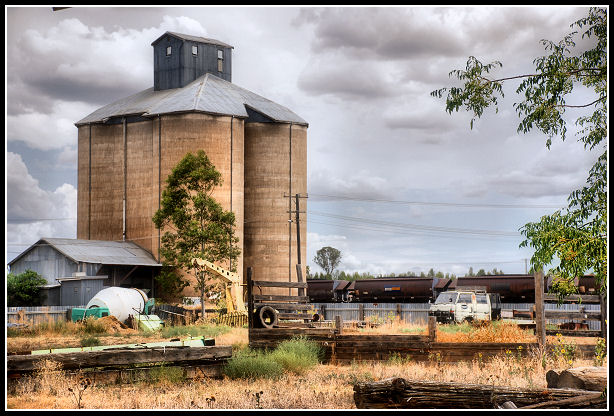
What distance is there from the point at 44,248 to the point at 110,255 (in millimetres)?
4575

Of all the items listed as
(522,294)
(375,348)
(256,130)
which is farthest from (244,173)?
(375,348)

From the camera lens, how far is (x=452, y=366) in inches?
679

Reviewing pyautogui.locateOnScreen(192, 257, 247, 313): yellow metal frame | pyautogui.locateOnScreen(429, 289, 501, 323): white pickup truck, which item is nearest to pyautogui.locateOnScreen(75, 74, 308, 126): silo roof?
pyautogui.locateOnScreen(192, 257, 247, 313): yellow metal frame

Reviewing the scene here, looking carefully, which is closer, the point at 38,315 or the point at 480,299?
the point at 480,299

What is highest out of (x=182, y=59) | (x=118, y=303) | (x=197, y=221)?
(x=182, y=59)

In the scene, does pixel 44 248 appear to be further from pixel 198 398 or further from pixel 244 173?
pixel 198 398

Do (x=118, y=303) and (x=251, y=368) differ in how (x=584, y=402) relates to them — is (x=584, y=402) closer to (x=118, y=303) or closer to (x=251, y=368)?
(x=251, y=368)

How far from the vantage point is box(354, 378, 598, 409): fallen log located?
11.6 m

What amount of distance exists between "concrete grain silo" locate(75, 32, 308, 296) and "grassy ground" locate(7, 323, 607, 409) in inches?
1545

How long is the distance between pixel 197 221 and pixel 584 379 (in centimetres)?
3659

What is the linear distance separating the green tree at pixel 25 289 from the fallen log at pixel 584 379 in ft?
135

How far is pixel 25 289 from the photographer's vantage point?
157 ft

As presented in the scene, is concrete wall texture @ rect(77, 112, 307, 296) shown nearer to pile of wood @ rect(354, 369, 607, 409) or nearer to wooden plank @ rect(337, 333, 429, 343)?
wooden plank @ rect(337, 333, 429, 343)

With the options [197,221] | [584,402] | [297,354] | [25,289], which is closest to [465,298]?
[197,221]
